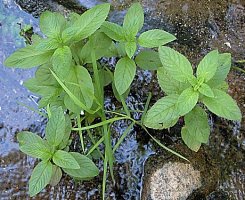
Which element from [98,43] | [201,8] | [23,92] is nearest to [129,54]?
[98,43]

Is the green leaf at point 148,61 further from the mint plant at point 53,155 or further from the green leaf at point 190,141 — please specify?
the mint plant at point 53,155

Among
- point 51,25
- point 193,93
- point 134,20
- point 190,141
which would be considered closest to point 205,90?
point 193,93

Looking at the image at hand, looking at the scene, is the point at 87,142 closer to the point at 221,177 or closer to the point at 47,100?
the point at 47,100

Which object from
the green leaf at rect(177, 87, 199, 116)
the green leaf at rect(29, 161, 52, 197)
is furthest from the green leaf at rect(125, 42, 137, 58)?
the green leaf at rect(29, 161, 52, 197)

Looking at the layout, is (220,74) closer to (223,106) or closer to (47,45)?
(223,106)

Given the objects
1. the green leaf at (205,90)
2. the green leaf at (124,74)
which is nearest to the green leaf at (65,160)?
the green leaf at (124,74)

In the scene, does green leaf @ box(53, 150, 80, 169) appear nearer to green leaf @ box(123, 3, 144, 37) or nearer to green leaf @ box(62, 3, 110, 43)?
green leaf @ box(62, 3, 110, 43)
